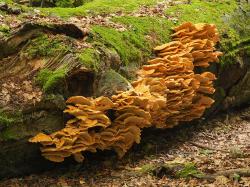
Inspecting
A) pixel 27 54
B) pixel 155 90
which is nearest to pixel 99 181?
pixel 155 90

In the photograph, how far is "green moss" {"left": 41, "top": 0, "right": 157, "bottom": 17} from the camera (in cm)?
853

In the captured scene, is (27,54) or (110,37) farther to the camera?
(110,37)

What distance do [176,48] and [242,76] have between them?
3.51m

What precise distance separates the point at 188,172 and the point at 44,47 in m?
3.11

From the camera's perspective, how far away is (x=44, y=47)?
680 cm

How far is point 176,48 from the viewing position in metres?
8.55

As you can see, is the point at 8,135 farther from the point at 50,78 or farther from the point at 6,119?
the point at 50,78

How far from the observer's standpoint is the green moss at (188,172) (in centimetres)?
679

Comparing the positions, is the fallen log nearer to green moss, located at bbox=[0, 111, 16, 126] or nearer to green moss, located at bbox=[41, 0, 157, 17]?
green moss, located at bbox=[0, 111, 16, 126]

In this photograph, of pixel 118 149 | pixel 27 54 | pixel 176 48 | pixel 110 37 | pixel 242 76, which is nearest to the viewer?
pixel 27 54

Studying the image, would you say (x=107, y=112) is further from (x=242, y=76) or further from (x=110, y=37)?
(x=242, y=76)

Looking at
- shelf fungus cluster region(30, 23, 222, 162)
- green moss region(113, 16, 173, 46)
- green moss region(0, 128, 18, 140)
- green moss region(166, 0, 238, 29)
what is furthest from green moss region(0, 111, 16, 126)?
green moss region(166, 0, 238, 29)

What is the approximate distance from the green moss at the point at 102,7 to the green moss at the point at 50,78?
2112mm

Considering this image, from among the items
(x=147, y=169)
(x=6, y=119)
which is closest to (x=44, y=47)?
(x=6, y=119)
